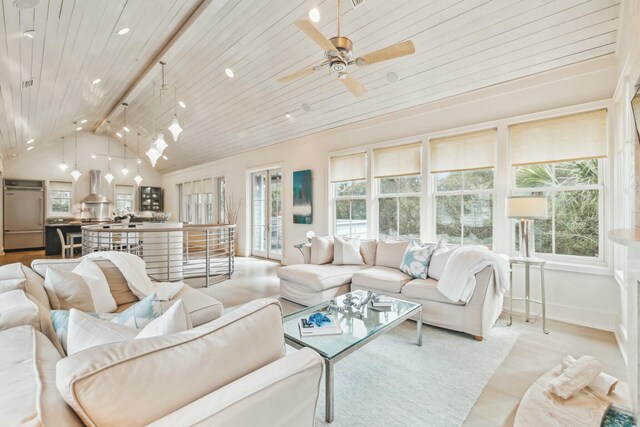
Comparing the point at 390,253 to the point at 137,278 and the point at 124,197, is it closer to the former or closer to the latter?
the point at 137,278

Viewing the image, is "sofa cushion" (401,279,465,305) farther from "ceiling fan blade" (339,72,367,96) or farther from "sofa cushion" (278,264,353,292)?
"ceiling fan blade" (339,72,367,96)

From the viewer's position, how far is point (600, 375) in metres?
2.11

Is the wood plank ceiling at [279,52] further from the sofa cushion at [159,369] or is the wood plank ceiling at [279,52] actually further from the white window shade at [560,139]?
the sofa cushion at [159,369]

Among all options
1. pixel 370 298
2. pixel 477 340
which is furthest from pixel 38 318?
pixel 477 340

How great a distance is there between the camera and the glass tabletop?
209 cm

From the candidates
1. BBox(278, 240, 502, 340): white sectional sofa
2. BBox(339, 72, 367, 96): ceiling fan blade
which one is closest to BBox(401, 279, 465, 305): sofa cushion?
BBox(278, 240, 502, 340): white sectional sofa

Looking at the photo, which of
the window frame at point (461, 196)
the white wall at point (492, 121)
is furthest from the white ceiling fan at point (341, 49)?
the window frame at point (461, 196)

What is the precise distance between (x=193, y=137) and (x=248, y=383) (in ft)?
26.8

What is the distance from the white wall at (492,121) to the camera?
10.7 ft

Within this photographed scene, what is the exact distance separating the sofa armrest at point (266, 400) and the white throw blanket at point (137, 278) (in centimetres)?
187

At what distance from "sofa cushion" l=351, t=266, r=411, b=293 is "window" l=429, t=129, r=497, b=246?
113 cm

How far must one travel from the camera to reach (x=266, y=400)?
37.3 inches

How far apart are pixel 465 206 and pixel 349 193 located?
210 centimetres

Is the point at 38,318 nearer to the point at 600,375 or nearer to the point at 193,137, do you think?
the point at 600,375
